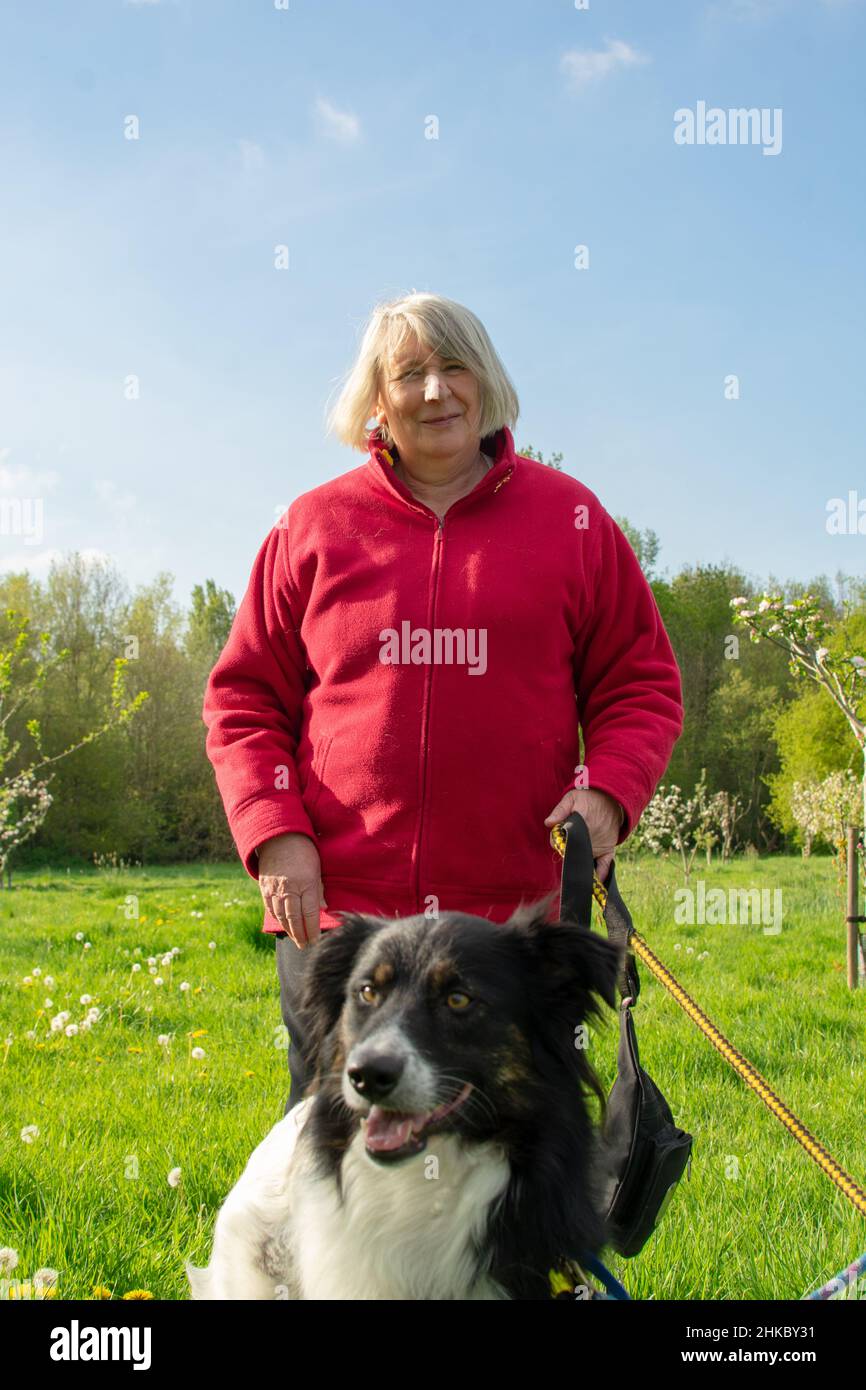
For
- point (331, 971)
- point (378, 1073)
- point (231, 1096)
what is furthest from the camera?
point (231, 1096)

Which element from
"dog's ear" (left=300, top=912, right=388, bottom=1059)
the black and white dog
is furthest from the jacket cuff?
the black and white dog

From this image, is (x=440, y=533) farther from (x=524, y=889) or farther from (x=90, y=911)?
(x=90, y=911)

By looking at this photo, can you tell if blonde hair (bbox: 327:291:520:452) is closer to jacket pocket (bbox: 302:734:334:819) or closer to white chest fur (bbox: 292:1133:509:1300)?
jacket pocket (bbox: 302:734:334:819)

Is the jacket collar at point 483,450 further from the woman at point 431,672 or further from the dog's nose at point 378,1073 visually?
the dog's nose at point 378,1073

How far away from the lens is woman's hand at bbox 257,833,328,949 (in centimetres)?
280

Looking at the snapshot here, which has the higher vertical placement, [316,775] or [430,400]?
[430,400]

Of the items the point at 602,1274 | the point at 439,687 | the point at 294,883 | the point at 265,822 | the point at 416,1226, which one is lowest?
the point at 602,1274

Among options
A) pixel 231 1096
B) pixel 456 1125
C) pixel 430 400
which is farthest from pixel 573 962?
pixel 231 1096

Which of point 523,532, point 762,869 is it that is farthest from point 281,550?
point 762,869

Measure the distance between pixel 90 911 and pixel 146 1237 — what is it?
29.4ft

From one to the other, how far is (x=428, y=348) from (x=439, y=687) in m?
0.95

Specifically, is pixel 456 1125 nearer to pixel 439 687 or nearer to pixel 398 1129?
pixel 398 1129

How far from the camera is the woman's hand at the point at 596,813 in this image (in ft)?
9.06

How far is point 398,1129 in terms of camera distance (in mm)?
2186
